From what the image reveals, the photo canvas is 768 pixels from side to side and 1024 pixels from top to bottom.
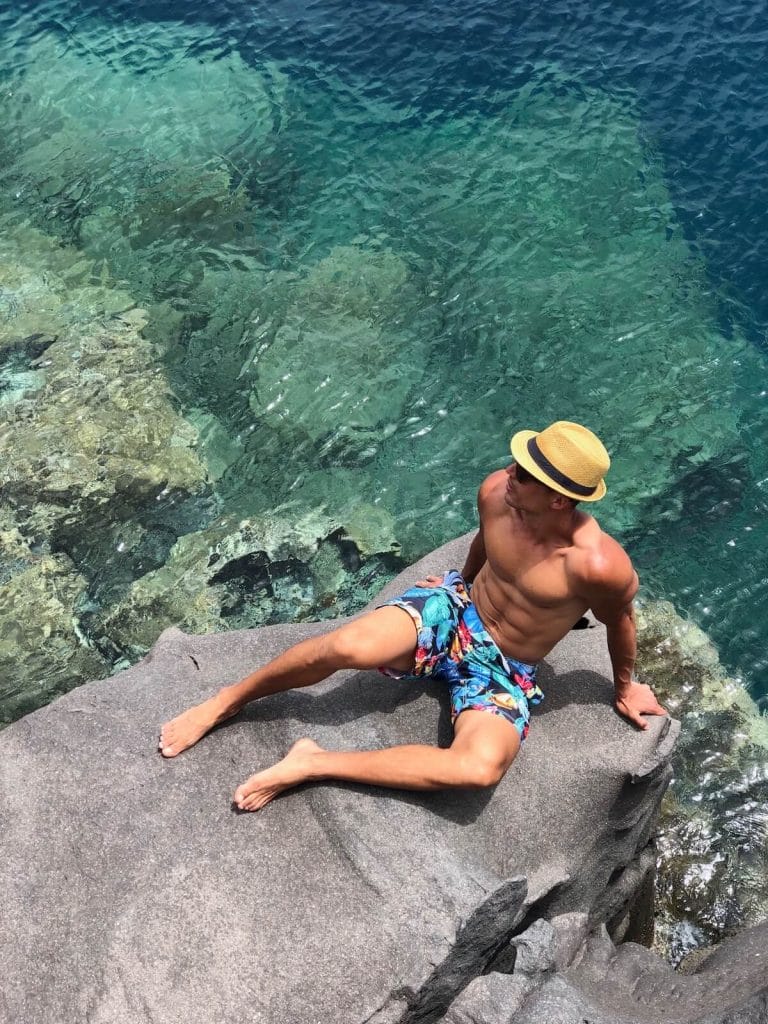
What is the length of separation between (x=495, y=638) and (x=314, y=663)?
3.83 feet

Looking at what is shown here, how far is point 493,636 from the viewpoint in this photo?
6.00m

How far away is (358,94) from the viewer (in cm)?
1497

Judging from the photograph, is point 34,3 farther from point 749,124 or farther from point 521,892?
point 521,892

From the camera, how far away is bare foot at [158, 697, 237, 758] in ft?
18.6

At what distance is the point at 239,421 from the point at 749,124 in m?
8.82

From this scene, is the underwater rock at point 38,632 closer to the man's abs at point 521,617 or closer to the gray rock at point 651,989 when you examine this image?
the man's abs at point 521,617

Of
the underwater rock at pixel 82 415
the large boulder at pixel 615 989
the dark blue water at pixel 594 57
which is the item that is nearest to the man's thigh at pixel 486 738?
the large boulder at pixel 615 989

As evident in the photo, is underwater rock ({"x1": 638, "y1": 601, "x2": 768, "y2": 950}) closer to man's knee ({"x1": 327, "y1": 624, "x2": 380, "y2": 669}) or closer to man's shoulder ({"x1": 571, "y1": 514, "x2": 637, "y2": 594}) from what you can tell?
man's shoulder ({"x1": 571, "y1": 514, "x2": 637, "y2": 594})

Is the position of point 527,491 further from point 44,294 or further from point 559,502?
point 44,294

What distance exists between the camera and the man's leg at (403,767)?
17.5 ft

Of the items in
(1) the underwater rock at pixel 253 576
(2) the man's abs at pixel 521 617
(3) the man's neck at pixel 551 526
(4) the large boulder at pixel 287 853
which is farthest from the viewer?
(1) the underwater rock at pixel 253 576

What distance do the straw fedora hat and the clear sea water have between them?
13.8 feet

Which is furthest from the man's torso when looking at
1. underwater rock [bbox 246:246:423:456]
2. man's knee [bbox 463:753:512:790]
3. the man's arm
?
underwater rock [bbox 246:246:423:456]

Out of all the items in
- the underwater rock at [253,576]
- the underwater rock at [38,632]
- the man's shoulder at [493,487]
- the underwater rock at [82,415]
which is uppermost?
the man's shoulder at [493,487]
